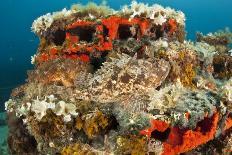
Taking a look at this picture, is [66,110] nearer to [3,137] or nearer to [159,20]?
[159,20]

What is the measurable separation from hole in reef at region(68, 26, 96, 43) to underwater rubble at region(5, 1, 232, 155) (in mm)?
25

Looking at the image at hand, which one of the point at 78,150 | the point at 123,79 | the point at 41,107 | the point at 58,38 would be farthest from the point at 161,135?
the point at 58,38

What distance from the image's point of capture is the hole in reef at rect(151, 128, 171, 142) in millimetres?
5160

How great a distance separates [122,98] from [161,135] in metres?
0.88

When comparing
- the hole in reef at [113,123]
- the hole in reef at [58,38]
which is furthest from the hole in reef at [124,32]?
the hole in reef at [113,123]

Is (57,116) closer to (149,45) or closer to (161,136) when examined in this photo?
(161,136)

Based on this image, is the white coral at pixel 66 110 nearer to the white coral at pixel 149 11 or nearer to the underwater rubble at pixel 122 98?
the underwater rubble at pixel 122 98

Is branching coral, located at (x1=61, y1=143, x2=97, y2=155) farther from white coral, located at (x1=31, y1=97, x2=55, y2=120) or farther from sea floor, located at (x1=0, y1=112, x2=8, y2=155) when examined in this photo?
sea floor, located at (x1=0, y1=112, x2=8, y2=155)

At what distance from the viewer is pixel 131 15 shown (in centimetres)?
783

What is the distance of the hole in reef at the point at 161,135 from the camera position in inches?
203

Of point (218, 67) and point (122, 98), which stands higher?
point (218, 67)

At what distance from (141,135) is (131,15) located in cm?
373

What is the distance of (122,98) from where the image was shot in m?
5.53

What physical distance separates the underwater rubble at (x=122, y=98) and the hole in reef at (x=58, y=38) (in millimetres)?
365
